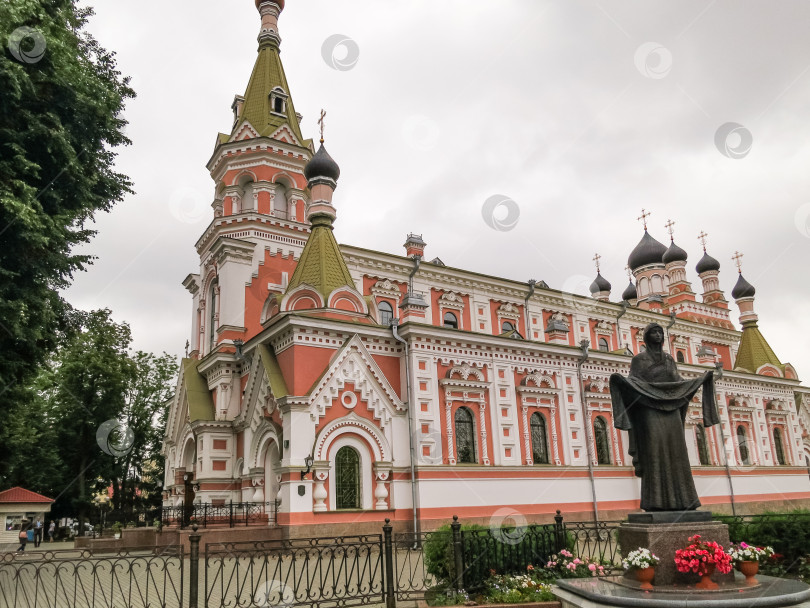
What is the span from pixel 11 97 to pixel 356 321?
1023cm

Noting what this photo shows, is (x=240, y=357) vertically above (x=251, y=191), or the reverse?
(x=251, y=191)

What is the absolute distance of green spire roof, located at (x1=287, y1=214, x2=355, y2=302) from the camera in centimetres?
1962

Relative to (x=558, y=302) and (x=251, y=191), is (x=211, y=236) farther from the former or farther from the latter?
(x=558, y=302)

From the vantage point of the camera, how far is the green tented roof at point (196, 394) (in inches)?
835

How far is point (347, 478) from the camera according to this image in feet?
58.3

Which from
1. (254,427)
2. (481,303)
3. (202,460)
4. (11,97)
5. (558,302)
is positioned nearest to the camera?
(11,97)

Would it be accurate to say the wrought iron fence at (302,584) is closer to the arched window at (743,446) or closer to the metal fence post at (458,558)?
the metal fence post at (458,558)

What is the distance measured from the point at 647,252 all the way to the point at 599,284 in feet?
11.0

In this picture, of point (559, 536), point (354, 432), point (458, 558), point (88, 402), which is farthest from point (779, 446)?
point (88, 402)

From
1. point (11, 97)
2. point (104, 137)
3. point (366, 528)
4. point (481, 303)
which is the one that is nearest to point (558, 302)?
point (481, 303)

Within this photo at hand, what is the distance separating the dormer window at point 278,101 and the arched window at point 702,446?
21838 millimetres

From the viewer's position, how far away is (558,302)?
3050cm

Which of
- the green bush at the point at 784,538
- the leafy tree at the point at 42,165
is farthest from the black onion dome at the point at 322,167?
the green bush at the point at 784,538

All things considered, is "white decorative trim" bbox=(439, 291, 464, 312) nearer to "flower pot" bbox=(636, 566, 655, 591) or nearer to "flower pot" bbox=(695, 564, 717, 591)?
"flower pot" bbox=(636, 566, 655, 591)
